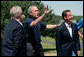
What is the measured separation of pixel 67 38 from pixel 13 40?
1.44 metres

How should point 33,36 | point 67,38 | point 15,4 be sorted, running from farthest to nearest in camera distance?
point 15,4
point 67,38
point 33,36

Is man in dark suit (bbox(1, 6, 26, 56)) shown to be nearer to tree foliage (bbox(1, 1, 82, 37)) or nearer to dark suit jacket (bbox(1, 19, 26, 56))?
dark suit jacket (bbox(1, 19, 26, 56))

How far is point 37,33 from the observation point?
6.24 meters

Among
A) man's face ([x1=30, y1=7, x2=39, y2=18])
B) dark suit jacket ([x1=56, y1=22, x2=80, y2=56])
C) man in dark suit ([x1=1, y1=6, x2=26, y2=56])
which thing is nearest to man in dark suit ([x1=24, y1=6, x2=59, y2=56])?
man's face ([x1=30, y1=7, x2=39, y2=18])

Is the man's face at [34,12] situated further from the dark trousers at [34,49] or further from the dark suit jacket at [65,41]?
the dark suit jacket at [65,41]

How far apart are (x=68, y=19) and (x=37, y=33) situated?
101 cm

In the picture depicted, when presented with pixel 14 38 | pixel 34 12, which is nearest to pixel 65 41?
pixel 34 12

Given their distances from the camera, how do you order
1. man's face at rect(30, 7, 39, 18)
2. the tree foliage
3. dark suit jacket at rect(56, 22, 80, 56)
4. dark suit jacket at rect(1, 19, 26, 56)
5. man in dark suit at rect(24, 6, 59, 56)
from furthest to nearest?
the tree foliage, dark suit jacket at rect(56, 22, 80, 56), man's face at rect(30, 7, 39, 18), man in dark suit at rect(24, 6, 59, 56), dark suit jacket at rect(1, 19, 26, 56)

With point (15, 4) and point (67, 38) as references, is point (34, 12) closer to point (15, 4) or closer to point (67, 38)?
point (67, 38)

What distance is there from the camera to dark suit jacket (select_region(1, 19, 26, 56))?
589cm

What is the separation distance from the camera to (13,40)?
5.90 metres

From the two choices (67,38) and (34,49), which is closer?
(34,49)

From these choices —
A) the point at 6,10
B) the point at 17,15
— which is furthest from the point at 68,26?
the point at 6,10

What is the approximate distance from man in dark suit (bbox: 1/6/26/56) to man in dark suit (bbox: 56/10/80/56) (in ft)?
3.70
